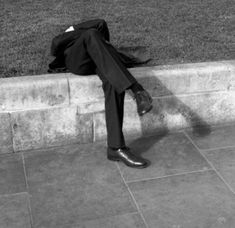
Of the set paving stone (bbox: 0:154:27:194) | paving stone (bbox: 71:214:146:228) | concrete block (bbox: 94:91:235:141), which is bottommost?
paving stone (bbox: 71:214:146:228)

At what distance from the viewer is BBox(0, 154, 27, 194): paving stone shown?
3.62m

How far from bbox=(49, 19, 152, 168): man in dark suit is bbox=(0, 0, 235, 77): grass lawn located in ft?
2.09

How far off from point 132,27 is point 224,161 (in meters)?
2.62

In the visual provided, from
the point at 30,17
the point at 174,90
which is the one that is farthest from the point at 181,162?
the point at 30,17

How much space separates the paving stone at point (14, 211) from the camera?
10.6 ft

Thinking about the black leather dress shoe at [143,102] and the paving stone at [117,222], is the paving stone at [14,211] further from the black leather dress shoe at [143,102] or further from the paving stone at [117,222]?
the black leather dress shoe at [143,102]

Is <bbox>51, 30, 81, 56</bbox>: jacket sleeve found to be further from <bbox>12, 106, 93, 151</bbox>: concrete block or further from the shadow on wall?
the shadow on wall

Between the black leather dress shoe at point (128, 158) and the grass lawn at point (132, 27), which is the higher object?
the grass lawn at point (132, 27)

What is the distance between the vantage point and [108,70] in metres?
3.71

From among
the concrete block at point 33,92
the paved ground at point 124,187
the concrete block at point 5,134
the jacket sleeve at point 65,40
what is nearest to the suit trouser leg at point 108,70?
the jacket sleeve at point 65,40

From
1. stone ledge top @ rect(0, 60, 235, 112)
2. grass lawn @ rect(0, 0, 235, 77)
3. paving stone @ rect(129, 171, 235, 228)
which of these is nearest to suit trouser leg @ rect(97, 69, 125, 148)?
stone ledge top @ rect(0, 60, 235, 112)

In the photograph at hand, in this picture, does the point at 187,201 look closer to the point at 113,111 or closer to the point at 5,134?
the point at 113,111

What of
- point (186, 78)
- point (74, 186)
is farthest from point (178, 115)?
point (74, 186)

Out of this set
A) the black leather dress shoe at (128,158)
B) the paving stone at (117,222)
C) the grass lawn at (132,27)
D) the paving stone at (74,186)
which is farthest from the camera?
the grass lawn at (132,27)
